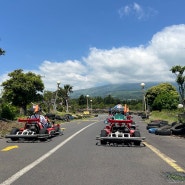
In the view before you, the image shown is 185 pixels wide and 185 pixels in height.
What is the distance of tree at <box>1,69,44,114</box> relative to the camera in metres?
47.6

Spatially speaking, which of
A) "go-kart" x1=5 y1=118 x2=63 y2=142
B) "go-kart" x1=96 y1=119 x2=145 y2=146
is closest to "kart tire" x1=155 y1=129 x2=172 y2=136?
"go-kart" x1=96 y1=119 x2=145 y2=146

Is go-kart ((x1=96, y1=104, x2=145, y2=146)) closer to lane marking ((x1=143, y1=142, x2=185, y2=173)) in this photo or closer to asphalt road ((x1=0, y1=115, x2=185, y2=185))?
asphalt road ((x1=0, y1=115, x2=185, y2=185))

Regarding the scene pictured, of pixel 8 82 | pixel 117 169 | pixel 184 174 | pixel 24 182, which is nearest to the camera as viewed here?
pixel 24 182

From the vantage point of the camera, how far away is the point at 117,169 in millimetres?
8719

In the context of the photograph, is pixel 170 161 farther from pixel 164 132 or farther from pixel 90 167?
pixel 164 132

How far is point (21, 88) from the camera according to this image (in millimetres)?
47469

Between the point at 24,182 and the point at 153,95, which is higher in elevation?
the point at 153,95

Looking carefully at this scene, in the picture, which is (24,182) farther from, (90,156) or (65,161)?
(90,156)

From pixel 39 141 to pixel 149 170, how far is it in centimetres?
850

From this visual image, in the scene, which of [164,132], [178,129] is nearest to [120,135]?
[164,132]

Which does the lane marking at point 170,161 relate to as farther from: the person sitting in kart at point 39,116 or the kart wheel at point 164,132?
the kart wheel at point 164,132

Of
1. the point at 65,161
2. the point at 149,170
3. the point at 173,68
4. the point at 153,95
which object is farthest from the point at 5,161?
the point at 153,95

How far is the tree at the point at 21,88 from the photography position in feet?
156

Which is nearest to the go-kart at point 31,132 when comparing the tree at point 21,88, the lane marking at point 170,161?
the lane marking at point 170,161
